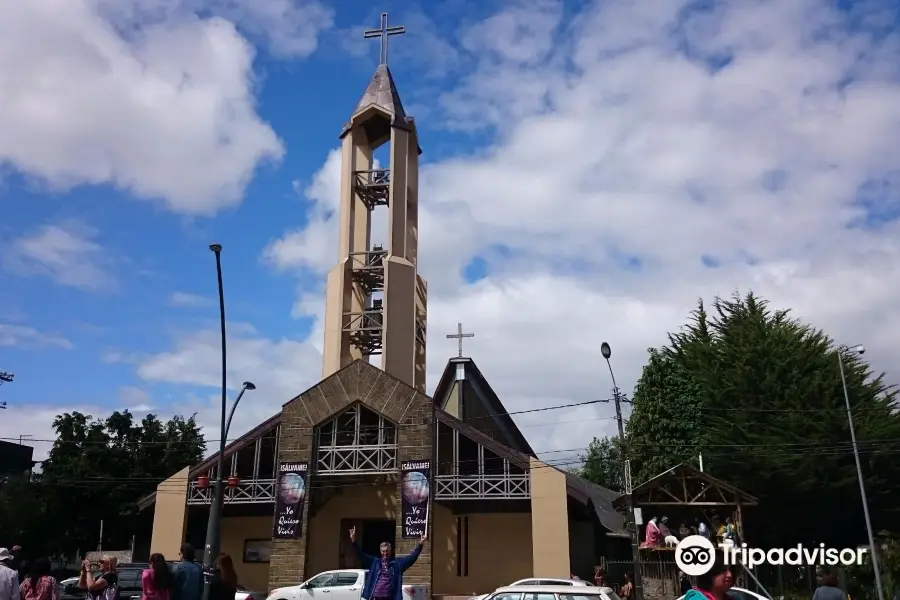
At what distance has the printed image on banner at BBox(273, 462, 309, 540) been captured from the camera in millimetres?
26656

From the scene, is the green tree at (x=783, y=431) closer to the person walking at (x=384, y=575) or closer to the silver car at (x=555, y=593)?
the silver car at (x=555, y=593)

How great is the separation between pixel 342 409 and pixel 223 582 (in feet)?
63.2

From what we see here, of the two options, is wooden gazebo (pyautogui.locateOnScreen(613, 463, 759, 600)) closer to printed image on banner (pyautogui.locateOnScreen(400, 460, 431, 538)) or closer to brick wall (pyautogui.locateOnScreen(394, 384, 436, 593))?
printed image on banner (pyautogui.locateOnScreen(400, 460, 431, 538))

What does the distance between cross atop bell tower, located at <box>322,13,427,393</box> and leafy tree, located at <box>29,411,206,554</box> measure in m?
14.7

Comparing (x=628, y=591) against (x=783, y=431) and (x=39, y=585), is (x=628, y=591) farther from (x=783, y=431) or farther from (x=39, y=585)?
(x=39, y=585)

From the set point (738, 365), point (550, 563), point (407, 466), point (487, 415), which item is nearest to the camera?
point (550, 563)

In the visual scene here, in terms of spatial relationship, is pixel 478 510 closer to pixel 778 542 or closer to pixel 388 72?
pixel 778 542

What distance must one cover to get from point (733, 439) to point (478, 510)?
1242 centimetres

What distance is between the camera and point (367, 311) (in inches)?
1363

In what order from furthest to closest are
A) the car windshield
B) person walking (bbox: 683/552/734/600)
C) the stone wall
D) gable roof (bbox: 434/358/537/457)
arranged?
gable roof (bbox: 434/358/537/457) < the stone wall < the car windshield < person walking (bbox: 683/552/734/600)

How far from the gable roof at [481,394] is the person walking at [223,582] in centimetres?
2406

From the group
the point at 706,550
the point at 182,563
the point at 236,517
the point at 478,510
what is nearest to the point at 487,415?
the point at 478,510

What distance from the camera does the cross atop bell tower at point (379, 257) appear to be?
33.8m

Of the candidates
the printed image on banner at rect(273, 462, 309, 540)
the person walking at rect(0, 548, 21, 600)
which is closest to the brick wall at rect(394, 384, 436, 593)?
the printed image on banner at rect(273, 462, 309, 540)
